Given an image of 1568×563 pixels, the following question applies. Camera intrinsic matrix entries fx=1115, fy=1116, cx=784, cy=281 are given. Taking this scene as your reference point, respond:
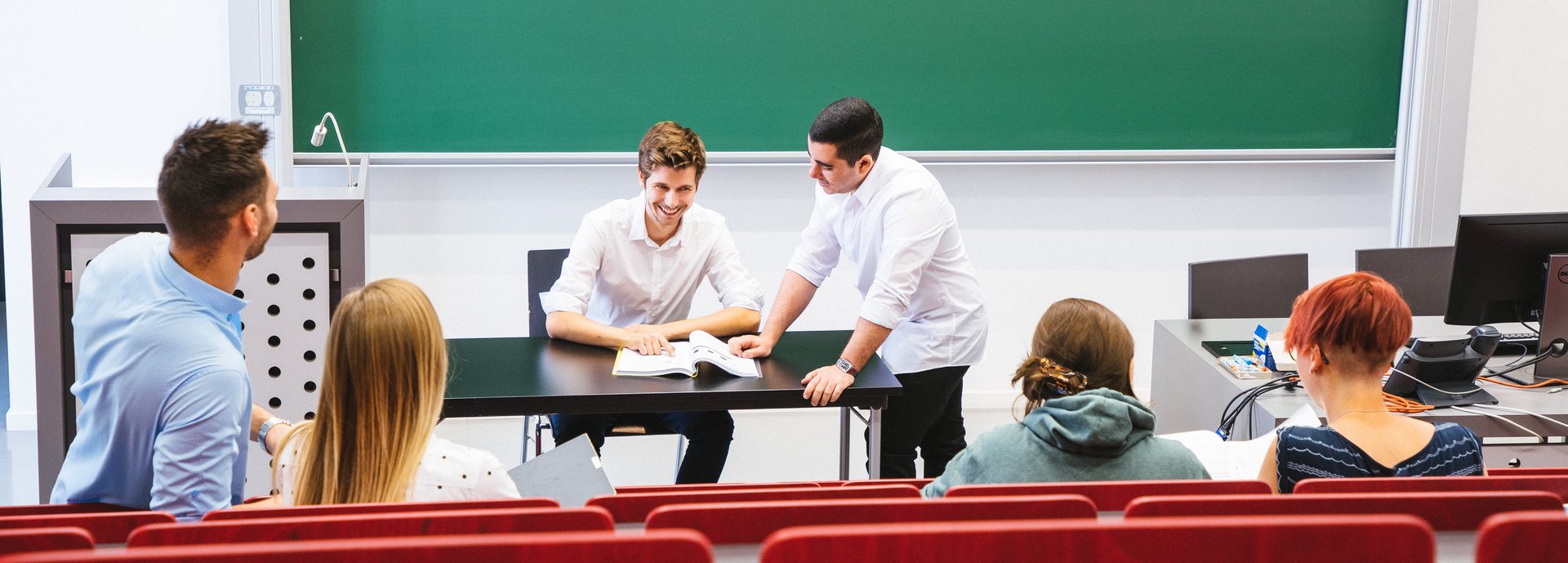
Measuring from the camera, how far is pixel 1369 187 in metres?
4.60

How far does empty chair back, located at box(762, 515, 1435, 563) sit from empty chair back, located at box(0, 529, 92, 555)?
0.71 metres

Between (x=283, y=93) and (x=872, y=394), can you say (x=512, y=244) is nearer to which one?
(x=283, y=93)

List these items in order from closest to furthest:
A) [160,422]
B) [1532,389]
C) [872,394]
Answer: [160,422]
[872,394]
[1532,389]

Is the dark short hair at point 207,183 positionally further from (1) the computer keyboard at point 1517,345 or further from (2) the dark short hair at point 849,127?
(1) the computer keyboard at point 1517,345

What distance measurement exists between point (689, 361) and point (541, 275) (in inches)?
37.3

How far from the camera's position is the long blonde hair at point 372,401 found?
1.53 m

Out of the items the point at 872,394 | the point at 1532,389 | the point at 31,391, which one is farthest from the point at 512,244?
the point at 1532,389

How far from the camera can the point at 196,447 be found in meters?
1.56

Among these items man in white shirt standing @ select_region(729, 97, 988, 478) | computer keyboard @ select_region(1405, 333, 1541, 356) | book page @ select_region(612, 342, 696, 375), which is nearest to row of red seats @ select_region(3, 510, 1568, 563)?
book page @ select_region(612, 342, 696, 375)

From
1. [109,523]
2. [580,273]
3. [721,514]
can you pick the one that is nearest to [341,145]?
[580,273]

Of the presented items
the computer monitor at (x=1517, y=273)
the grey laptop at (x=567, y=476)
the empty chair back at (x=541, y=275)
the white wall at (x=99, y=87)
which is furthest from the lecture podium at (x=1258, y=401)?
the white wall at (x=99, y=87)

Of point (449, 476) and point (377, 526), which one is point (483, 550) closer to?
point (377, 526)

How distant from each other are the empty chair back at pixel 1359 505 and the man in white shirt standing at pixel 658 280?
1.68 meters

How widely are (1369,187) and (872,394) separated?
3.12 metres
